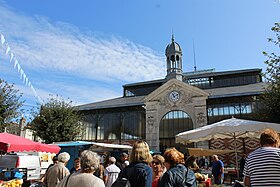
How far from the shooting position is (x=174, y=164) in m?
3.36

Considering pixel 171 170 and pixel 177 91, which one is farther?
pixel 177 91

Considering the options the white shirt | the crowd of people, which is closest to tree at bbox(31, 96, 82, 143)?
the white shirt

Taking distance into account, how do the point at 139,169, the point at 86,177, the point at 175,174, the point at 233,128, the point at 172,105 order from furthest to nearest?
the point at 172,105 → the point at 233,128 → the point at 139,169 → the point at 175,174 → the point at 86,177

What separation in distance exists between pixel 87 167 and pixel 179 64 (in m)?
29.9

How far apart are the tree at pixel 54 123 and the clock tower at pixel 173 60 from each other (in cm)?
1369

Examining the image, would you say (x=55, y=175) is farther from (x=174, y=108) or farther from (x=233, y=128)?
(x=174, y=108)

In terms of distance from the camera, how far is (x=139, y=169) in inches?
135

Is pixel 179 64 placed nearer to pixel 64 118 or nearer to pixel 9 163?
pixel 64 118

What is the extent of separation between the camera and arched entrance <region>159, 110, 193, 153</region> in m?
26.7

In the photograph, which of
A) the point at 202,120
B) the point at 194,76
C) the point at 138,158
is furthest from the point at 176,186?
the point at 194,76

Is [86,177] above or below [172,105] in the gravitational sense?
below

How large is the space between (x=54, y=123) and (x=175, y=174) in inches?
829

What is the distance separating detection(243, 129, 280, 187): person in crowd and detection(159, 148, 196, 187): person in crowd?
82 cm

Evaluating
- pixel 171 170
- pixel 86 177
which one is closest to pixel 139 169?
pixel 171 170
